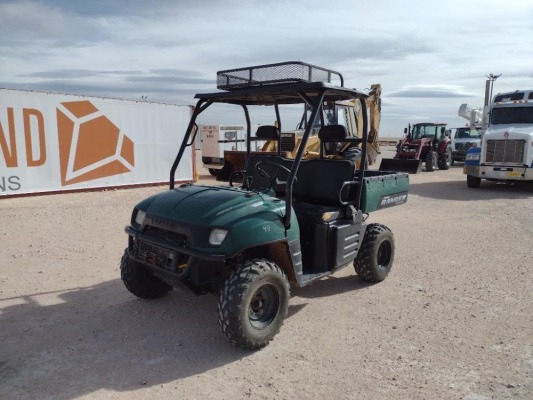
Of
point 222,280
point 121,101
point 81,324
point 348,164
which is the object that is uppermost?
point 121,101

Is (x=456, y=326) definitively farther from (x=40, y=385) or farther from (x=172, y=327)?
(x=40, y=385)

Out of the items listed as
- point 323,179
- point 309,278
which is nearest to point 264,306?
point 309,278

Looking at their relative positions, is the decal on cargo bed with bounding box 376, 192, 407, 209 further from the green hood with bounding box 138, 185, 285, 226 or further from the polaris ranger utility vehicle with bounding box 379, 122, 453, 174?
the polaris ranger utility vehicle with bounding box 379, 122, 453, 174

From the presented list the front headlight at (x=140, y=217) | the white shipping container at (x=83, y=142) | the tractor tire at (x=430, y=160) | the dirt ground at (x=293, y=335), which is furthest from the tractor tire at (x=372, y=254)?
the tractor tire at (x=430, y=160)

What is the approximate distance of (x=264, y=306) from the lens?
382 cm

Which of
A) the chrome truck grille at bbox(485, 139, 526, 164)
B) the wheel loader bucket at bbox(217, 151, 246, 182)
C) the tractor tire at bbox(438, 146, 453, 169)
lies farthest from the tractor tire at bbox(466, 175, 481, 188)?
the wheel loader bucket at bbox(217, 151, 246, 182)

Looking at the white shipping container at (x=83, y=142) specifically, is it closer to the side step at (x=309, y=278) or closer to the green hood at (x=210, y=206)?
the green hood at (x=210, y=206)

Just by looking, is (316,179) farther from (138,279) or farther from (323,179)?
(138,279)

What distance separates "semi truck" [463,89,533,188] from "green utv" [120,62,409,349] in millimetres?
9928

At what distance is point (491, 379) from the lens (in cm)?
325

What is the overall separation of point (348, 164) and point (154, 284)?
2.45 m

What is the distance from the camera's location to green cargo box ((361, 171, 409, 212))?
4820mm

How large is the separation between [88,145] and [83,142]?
0.58 ft

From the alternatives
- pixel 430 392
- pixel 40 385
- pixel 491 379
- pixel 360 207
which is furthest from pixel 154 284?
pixel 491 379
